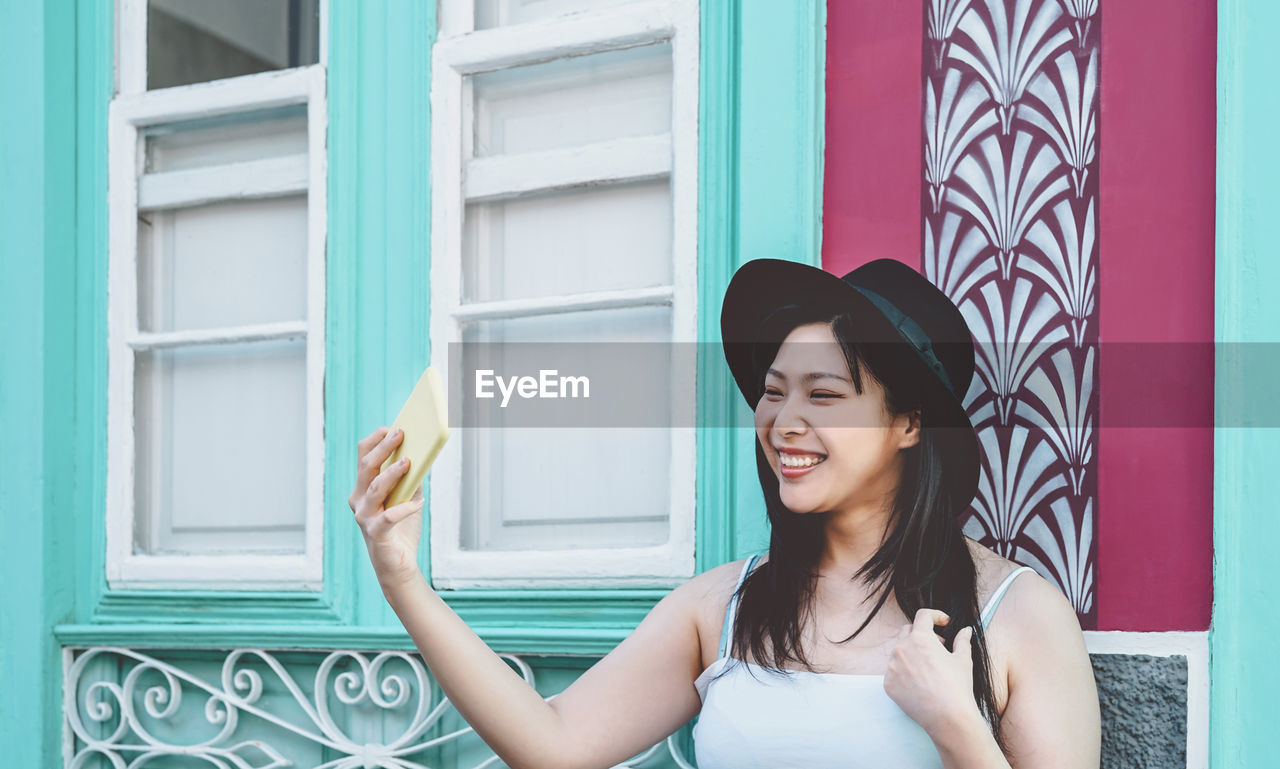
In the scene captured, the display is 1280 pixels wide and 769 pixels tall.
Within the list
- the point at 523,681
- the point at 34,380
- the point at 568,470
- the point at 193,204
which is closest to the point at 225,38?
the point at 193,204

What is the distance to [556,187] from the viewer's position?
2.83m

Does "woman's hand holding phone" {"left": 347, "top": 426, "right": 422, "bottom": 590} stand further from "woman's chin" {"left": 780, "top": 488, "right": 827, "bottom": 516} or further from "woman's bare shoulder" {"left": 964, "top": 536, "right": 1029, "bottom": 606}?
"woman's bare shoulder" {"left": 964, "top": 536, "right": 1029, "bottom": 606}

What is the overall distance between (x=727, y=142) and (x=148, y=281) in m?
1.67

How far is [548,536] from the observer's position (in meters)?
2.82

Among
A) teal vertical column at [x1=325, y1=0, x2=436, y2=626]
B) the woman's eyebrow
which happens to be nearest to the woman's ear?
the woman's eyebrow

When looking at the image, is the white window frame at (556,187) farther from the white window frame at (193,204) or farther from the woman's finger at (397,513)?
the woman's finger at (397,513)

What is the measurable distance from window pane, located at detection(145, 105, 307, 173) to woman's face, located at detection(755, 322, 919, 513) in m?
1.67

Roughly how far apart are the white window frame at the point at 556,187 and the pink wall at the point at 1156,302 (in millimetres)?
826

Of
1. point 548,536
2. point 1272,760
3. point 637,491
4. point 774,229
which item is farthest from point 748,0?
point 1272,760

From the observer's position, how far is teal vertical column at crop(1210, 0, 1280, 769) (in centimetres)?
210

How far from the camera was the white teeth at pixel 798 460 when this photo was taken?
6.70ft

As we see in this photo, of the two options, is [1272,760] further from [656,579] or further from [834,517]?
[656,579]

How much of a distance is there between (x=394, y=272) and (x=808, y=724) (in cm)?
151

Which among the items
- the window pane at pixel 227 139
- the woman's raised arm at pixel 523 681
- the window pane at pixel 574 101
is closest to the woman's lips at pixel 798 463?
the woman's raised arm at pixel 523 681
